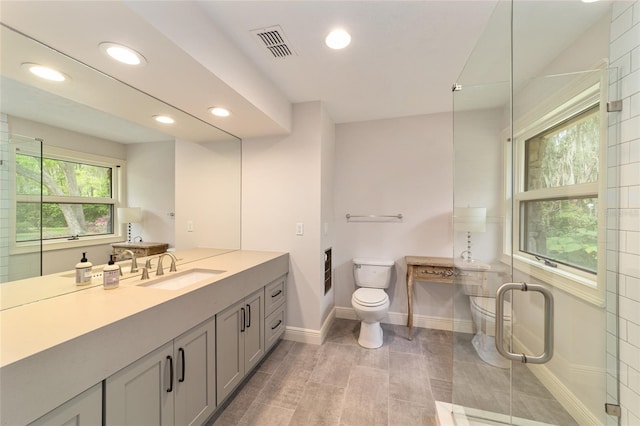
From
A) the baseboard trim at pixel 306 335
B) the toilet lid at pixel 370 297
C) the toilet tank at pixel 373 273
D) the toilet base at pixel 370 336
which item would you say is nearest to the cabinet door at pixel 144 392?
the baseboard trim at pixel 306 335

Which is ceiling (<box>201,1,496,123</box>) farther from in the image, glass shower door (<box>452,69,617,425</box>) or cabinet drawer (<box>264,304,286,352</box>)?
cabinet drawer (<box>264,304,286,352</box>)

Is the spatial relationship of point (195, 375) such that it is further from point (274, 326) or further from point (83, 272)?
point (274, 326)

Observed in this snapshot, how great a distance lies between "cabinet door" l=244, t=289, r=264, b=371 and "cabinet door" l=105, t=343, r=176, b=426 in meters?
0.64

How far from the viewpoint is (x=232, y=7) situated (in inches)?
51.7

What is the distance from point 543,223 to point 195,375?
2351mm

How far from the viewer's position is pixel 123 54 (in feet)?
4.03

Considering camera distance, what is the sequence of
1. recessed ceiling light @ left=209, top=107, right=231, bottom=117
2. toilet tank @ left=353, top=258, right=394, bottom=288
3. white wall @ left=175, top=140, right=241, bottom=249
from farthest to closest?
1. toilet tank @ left=353, top=258, right=394, bottom=288
2. white wall @ left=175, top=140, right=241, bottom=249
3. recessed ceiling light @ left=209, top=107, right=231, bottom=117

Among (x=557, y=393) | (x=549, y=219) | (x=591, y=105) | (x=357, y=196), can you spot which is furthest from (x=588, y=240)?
(x=357, y=196)

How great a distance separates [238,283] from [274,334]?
831 mm

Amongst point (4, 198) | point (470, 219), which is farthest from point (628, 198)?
point (4, 198)

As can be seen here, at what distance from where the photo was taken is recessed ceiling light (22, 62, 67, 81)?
1.20 m

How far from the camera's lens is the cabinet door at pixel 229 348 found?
1547 mm

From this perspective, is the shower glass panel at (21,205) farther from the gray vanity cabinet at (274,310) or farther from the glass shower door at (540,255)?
the glass shower door at (540,255)

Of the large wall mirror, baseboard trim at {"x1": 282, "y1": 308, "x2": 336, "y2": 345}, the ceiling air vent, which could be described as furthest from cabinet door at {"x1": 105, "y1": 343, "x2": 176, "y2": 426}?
the ceiling air vent
